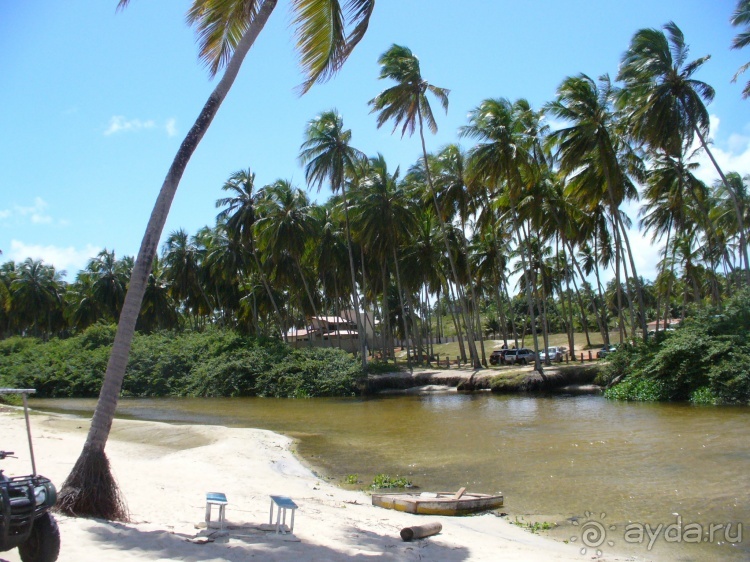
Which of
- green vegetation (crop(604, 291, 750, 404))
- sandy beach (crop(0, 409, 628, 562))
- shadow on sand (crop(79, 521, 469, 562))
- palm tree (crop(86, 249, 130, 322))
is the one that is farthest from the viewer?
palm tree (crop(86, 249, 130, 322))

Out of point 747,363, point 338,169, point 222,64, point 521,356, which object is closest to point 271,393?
point 338,169

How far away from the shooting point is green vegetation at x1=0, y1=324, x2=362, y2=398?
38.2 meters

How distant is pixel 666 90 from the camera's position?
28.4m

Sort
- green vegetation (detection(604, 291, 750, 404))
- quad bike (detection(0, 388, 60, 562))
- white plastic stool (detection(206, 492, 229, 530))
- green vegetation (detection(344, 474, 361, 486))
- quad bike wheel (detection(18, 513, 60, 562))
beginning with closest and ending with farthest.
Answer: quad bike (detection(0, 388, 60, 562)) → quad bike wheel (detection(18, 513, 60, 562)) → white plastic stool (detection(206, 492, 229, 530)) → green vegetation (detection(344, 474, 361, 486)) → green vegetation (detection(604, 291, 750, 404))

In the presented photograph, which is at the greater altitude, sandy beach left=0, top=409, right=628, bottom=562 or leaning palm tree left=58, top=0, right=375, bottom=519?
leaning palm tree left=58, top=0, right=375, bottom=519

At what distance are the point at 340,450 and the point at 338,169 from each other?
2732 centimetres

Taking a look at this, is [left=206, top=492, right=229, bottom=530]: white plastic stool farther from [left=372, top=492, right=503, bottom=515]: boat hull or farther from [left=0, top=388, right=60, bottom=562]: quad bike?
[left=372, top=492, right=503, bottom=515]: boat hull

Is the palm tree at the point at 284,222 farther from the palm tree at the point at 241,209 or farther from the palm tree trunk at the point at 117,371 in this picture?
the palm tree trunk at the point at 117,371

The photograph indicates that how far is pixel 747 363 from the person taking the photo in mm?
22078

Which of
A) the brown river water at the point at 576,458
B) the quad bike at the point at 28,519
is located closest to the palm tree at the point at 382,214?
the brown river water at the point at 576,458

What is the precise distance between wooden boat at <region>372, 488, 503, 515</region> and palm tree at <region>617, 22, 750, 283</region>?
24500 mm

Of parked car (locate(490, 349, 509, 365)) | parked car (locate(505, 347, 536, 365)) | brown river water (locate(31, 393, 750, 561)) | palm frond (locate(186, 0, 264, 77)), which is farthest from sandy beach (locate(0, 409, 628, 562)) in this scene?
parked car (locate(490, 349, 509, 365))

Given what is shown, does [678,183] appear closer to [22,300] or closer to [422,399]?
[422,399]

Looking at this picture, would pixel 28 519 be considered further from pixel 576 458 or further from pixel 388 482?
pixel 576 458
